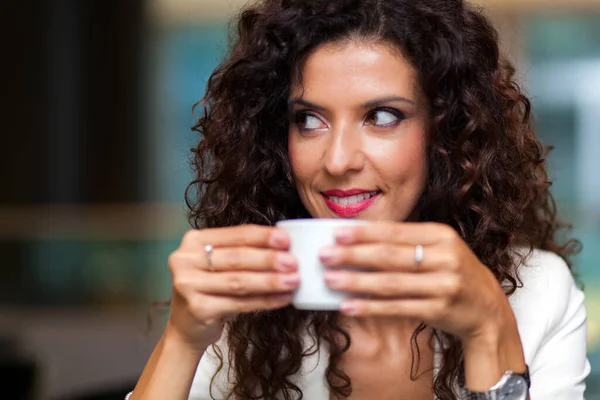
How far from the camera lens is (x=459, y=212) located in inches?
57.6

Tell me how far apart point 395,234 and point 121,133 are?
3985 millimetres

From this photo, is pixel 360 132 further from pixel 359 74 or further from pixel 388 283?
pixel 388 283

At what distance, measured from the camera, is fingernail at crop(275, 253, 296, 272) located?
3.01ft

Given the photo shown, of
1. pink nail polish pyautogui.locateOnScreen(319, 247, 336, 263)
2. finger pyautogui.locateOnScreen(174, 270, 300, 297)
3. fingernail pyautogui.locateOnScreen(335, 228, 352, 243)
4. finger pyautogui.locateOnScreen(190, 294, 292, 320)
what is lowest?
finger pyautogui.locateOnScreen(190, 294, 292, 320)

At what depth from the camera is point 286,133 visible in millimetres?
1583

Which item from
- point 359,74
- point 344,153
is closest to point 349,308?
point 344,153

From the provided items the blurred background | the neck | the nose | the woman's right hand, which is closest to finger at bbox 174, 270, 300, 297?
the woman's right hand

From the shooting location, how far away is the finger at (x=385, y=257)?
0.89m

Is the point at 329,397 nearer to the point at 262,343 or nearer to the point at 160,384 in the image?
the point at 262,343

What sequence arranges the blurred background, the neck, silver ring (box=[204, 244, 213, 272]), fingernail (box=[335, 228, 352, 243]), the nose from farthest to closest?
the blurred background → the neck → the nose → silver ring (box=[204, 244, 213, 272]) → fingernail (box=[335, 228, 352, 243])

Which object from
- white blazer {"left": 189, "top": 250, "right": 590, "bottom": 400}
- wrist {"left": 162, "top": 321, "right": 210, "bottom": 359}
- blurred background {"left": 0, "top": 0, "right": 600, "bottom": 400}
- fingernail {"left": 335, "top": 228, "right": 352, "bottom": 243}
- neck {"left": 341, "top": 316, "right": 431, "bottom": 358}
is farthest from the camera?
blurred background {"left": 0, "top": 0, "right": 600, "bottom": 400}

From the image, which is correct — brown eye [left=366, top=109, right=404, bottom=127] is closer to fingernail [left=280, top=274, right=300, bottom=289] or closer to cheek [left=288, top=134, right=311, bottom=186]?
cheek [left=288, top=134, right=311, bottom=186]

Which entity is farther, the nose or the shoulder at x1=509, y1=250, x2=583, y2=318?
the shoulder at x1=509, y1=250, x2=583, y2=318

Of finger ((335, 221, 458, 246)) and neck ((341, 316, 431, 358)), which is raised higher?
finger ((335, 221, 458, 246))
